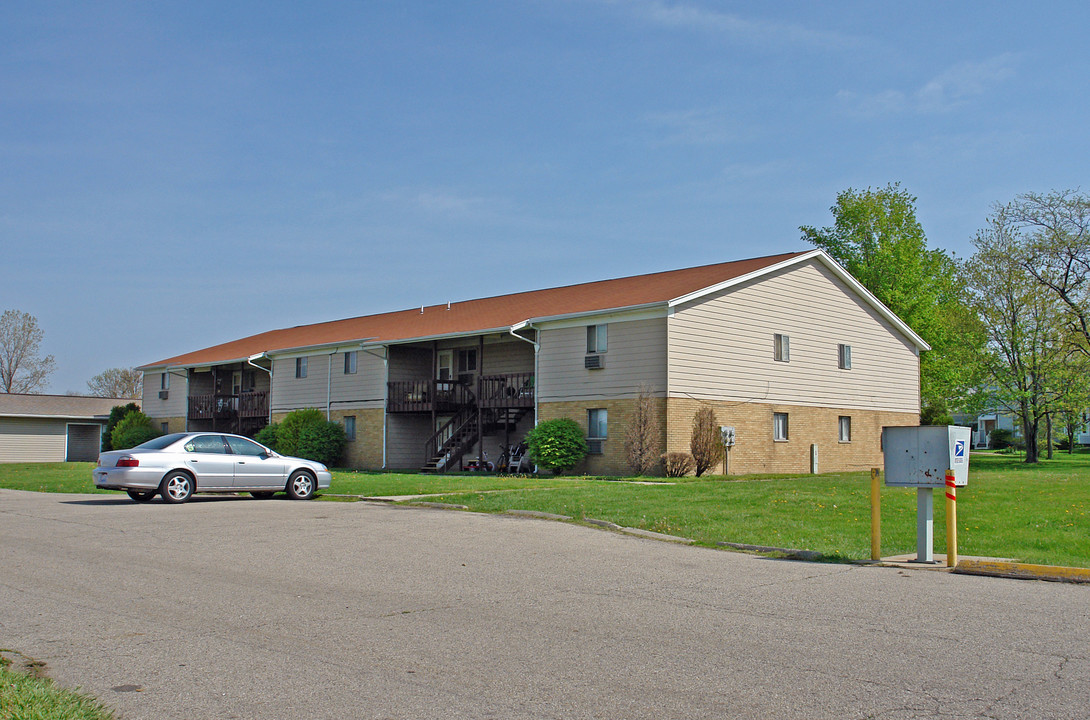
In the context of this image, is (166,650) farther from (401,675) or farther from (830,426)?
(830,426)

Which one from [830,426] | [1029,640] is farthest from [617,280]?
[1029,640]

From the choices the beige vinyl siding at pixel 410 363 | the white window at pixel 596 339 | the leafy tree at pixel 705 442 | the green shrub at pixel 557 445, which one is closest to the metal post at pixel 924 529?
the leafy tree at pixel 705 442

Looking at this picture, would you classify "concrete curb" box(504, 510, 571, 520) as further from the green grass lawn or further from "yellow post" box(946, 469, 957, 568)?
"yellow post" box(946, 469, 957, 568)

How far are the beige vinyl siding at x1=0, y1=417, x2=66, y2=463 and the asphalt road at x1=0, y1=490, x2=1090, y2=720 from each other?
45.9 m

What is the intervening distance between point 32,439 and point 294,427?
23.0 meters

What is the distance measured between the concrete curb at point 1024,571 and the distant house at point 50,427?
2088 inches

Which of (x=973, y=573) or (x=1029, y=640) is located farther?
(x=973, y=573)

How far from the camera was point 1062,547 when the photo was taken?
11.4 m

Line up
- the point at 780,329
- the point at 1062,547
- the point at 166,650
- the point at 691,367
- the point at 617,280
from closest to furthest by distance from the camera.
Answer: the point at 166,650, the point at 1062,547, the point at 691,367, the point at 780,329, the point at 617,280

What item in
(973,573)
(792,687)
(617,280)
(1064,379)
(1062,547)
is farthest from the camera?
(1064,379)

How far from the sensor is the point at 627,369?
95.0 feet

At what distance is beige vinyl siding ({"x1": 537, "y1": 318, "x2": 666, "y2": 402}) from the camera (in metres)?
28.3

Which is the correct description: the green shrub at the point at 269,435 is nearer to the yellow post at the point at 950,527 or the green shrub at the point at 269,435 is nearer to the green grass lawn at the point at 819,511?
the green grass lawn at the point at 819,511

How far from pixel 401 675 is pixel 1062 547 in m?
9.02
